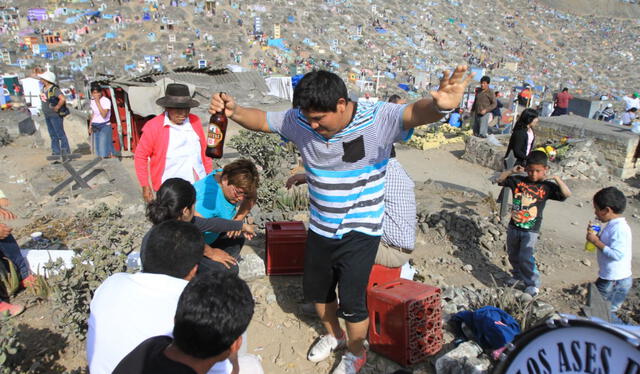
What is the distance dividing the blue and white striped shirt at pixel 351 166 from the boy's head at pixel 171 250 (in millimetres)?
797

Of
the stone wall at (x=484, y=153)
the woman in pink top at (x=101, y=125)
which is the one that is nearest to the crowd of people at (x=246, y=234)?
the woman in pink top at (x=101, y=125)

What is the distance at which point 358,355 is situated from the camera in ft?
9.47

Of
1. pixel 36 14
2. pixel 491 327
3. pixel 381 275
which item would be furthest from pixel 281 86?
pixel 36 14

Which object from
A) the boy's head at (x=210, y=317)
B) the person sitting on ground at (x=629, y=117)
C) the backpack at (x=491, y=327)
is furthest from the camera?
the person sitting on ground at (x=629, y=117)

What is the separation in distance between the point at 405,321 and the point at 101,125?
8229mm

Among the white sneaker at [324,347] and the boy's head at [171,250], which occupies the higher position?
the boy's head at [171,250]

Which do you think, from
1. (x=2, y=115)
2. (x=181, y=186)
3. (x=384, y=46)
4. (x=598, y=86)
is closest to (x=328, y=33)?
(x=384, y=46)

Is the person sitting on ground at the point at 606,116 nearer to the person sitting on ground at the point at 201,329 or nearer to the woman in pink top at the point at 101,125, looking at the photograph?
the woman in pink top at the point at 101,125

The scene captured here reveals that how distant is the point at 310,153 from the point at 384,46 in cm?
4724

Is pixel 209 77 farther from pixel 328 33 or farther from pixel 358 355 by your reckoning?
pixel 328 33

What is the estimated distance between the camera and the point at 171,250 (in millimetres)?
2141

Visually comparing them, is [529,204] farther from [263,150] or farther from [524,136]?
[263,150]

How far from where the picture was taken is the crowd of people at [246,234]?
1611 mm

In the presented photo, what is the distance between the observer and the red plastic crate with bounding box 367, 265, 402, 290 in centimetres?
328
